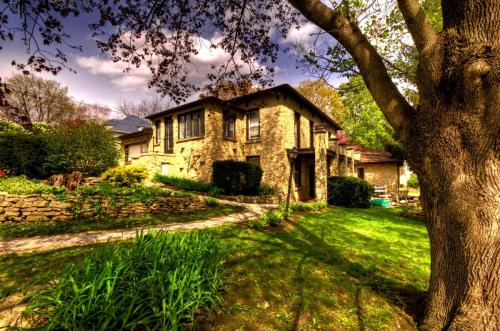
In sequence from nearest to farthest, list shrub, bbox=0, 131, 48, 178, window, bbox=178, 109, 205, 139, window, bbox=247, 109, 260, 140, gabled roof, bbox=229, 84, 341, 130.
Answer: shrub, bbox=0, 131, 48, 178 → gabled roof, bbox=229, 84, 341, 130 → window, bbox=178, 109, 205, 139 → window, bbox=247, 109, 260, 140

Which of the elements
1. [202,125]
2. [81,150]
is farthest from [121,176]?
[202,125]

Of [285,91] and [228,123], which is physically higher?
[285,91]

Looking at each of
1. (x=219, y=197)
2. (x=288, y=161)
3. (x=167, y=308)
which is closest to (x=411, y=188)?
(x=288, y=161)

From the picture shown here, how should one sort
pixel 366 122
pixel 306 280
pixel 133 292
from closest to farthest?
1. pixel 133 292
2. pixel 306 280
3. pixel 366 122

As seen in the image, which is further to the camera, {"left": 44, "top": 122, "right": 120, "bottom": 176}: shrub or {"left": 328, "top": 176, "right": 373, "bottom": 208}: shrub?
{"left": 328, "top": 176, "right": 373, "bottom": 208}: shrub

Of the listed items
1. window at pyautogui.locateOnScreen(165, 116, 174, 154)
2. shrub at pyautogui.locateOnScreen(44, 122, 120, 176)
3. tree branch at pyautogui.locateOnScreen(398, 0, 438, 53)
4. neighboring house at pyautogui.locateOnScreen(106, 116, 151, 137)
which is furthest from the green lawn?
neighboring house at pyautogui.locateOnScreen(106, 116, 151, 137)

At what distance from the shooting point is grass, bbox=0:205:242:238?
568cm

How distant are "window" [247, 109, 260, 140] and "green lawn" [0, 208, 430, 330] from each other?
1080 cm

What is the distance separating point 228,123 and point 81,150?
835 cm

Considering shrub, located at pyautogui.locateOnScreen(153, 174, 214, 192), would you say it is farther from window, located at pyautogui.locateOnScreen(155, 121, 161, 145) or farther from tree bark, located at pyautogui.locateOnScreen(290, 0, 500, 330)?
tree bark, located at pyautogui.locateOnScreen(290, 0, 500, 330)

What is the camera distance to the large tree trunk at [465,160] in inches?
87.2

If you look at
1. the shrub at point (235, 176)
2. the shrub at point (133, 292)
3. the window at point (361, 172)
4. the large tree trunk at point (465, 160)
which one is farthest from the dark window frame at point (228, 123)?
the window at point (361, 172)

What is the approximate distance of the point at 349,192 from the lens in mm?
13805

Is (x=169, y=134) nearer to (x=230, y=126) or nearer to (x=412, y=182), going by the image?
(x=230, y=126)
